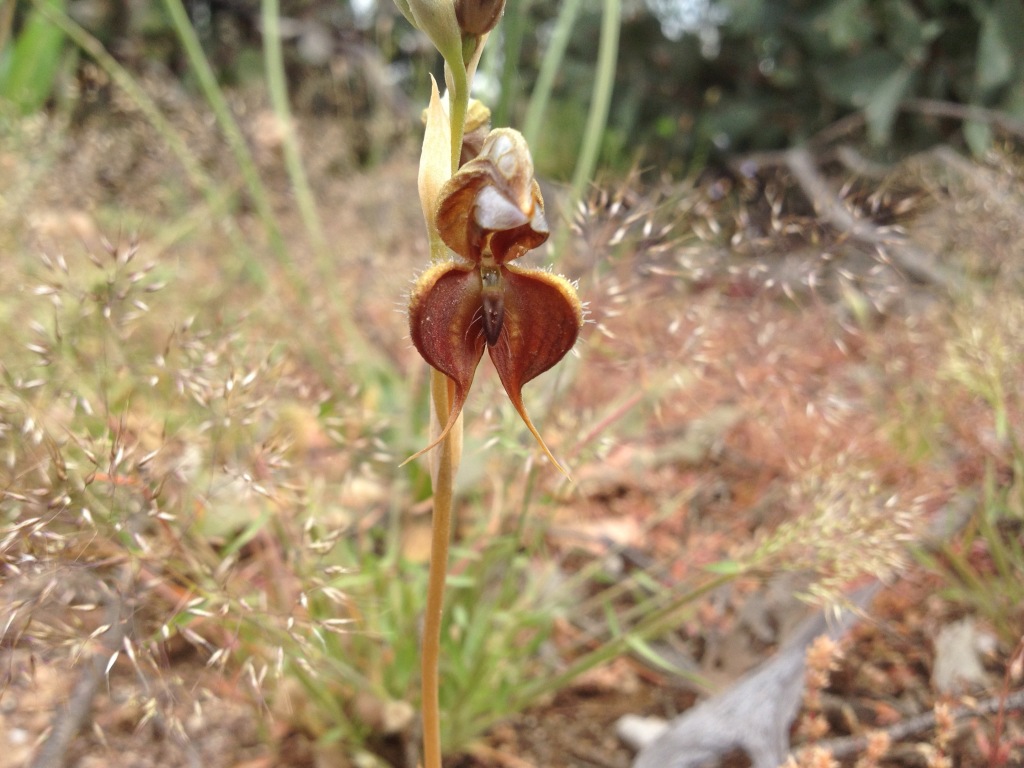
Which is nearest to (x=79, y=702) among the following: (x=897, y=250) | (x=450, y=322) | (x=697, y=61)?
(x=450, y=322)

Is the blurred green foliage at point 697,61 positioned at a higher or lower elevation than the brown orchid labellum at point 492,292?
higher

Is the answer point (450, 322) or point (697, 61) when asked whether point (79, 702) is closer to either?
point (450, 322)

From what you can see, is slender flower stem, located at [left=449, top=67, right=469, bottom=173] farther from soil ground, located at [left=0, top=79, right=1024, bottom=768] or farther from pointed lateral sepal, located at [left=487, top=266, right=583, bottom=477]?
soil ground, located at [left=0, top=79, right=1024, bottom=768]

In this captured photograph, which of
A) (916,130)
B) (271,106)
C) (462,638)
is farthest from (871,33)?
(462,638)

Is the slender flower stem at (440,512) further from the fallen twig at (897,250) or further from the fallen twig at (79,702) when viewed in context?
the fallen twig at (897,250)

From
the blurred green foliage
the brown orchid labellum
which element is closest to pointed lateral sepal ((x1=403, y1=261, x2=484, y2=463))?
the brown orchid labellum

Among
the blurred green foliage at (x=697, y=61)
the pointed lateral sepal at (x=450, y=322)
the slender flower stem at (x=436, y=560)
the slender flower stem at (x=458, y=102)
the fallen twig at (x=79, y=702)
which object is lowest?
the fallen twig at (x=79, y=702)

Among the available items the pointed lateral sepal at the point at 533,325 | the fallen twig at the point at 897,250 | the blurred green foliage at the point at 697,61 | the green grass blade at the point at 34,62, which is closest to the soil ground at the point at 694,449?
the fallen twig at the point at 897,250

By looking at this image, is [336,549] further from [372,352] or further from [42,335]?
[372,352]

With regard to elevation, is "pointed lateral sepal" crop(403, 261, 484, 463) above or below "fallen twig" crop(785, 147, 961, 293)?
above
